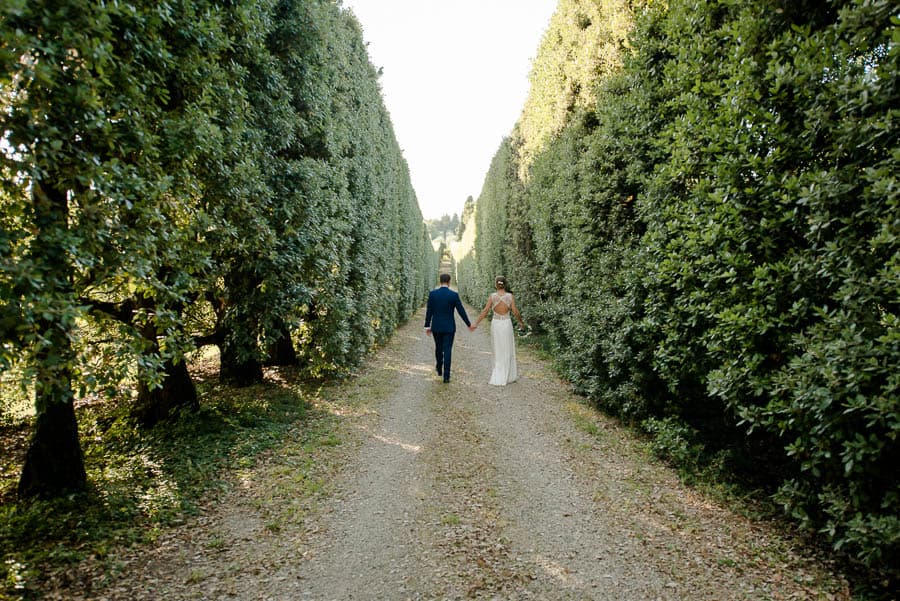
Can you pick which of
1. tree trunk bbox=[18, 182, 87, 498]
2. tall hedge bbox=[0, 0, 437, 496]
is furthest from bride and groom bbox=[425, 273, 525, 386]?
tree trunk bbox=[18, 182, 87, 498]

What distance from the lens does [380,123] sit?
14906mm

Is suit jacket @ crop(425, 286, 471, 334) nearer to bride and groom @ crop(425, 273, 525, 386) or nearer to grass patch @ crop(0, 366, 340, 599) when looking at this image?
bride and groom @ crop(425, 273, 525, 386)

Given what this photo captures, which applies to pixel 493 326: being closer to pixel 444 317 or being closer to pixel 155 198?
pixel 444 317

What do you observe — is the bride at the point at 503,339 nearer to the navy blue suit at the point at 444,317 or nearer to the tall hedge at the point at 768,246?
the navy blue suit at the point at 444,317

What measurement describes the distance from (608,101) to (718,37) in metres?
2.51

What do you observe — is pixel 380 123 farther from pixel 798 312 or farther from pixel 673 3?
pixel 798 312

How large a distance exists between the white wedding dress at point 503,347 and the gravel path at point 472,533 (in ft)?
9.57

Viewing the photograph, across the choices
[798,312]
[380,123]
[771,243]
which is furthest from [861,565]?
[380,123]

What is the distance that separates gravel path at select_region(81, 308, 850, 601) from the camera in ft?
11.3

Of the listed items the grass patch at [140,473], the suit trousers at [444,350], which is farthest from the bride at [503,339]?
the grass patch at [140,473]

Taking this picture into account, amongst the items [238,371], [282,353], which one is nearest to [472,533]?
[238,371]

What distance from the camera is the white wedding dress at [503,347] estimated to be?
968cm

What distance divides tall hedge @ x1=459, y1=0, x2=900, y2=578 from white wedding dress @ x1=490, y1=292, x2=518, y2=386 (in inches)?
107

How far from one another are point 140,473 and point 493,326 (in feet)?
22.3
